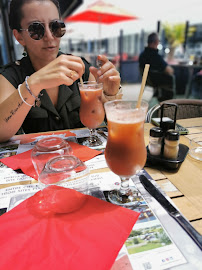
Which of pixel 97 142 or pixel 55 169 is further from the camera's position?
pixel 97 142

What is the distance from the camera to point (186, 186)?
896mm

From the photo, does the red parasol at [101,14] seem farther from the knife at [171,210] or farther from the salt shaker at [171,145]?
the knife at [171,210]

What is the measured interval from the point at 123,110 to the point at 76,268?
545 mm

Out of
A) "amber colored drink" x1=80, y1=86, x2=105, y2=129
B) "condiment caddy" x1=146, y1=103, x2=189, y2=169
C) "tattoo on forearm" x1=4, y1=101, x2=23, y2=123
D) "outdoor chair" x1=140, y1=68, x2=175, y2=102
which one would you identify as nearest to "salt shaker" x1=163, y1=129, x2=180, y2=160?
"condiment caddy" x1=146, y1=103, x2=189, y2=169

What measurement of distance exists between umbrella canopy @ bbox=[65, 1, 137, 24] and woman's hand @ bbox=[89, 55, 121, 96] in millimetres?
5424

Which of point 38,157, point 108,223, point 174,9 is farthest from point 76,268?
point 174,9

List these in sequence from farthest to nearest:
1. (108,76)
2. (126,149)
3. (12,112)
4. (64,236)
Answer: (108,76), (12,112), (126,149), (64,236)

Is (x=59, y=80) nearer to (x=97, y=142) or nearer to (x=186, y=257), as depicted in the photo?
(x=97, y=142)

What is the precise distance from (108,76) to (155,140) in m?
0.66

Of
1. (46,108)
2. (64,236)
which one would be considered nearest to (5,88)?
(46,108)

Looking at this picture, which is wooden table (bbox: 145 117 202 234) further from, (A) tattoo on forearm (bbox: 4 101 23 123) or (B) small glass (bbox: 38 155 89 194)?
(A) tattoo on forearm (bbox: 4 101 23 123)

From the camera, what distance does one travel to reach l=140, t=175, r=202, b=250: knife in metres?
0.64

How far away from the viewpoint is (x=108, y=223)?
69 centimetres

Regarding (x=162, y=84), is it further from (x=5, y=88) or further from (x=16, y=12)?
(x=5, y=88)
